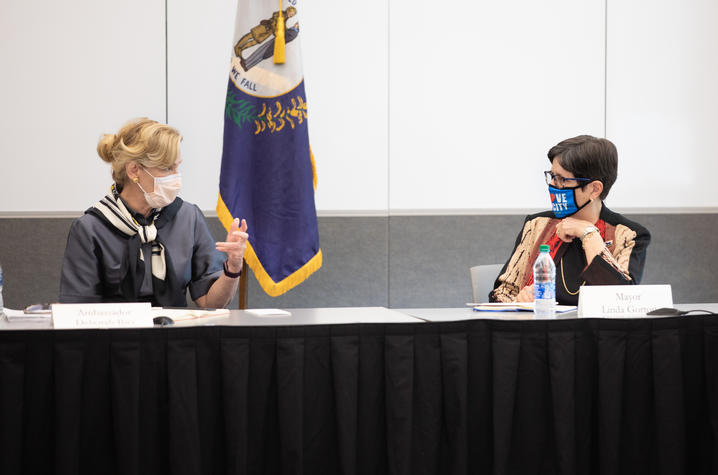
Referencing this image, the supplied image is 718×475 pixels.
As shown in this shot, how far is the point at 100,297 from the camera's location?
2.08m

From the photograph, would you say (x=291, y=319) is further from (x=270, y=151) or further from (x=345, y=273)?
(x=345, y=273)

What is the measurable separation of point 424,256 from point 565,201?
57.5 inches

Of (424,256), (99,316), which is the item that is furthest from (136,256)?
(424,256)

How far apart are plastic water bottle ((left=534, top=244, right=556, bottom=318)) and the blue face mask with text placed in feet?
1.34

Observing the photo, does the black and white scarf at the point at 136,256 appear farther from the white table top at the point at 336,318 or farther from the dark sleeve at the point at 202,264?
the white table top at the point at 336,318

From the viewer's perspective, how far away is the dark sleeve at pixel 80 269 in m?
2.02

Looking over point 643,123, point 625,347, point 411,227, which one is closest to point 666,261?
point 643,123

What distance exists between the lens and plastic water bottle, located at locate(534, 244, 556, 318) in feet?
5.85

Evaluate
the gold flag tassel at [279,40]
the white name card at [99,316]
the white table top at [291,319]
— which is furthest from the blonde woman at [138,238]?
the gold flag tassel at [279,40]

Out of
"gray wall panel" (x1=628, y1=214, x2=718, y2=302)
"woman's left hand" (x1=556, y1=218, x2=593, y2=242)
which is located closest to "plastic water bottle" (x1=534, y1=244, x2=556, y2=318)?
"woman's left hand" (x1=556, y1=218, x2=593, y2=242)

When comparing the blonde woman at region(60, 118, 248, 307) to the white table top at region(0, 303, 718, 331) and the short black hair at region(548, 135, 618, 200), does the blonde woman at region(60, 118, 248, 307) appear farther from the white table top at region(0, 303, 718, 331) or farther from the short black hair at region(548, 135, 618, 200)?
the short black hair at region(548, 135, 618, 200)

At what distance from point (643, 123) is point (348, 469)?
3.11m

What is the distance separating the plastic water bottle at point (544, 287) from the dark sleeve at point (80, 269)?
1380mm

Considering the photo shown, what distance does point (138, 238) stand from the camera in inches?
83.2
